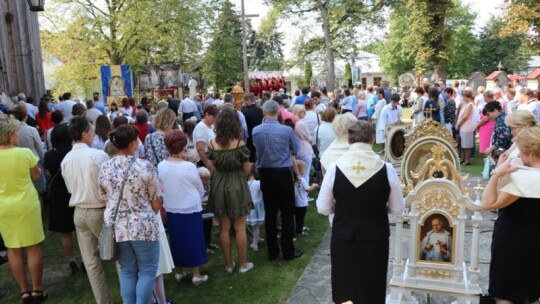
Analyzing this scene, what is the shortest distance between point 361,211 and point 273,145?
77.7 inches

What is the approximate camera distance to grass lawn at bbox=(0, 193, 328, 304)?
15.0 feet

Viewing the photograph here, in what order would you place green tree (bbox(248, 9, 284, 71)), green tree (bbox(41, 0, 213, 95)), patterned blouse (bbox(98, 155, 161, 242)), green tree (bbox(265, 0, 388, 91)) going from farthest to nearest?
green tree (bbox(248, 9, 284, 71))
green tree (bbox(265, 0, 388, 91))
green tree (bbox(41, 0, 213, 95))
patterned blouse (bbox(98, 155, 161, 242))

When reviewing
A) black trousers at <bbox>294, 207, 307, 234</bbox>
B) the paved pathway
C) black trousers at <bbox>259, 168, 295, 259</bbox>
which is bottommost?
the paved pathway

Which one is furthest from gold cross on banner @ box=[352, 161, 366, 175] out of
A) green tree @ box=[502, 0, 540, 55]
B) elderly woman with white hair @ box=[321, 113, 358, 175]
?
green tree @ box=[502, 0, 540, 55]

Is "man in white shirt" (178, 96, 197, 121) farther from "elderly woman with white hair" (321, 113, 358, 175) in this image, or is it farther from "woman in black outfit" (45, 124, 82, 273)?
"elderly woman with white hair" (321, 113, 358, 175)

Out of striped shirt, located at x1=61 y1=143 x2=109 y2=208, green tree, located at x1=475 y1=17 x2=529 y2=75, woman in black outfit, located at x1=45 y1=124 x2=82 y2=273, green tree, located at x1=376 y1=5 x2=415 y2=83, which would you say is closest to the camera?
striped shirt, located at x1=61 y1=143 x2=109 y2=208

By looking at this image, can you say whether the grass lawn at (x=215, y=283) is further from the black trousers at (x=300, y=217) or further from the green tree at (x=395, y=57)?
the green tree at (x=395, y=57)

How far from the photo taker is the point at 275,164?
5047mm

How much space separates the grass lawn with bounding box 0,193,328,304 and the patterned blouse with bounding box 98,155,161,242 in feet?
4.41

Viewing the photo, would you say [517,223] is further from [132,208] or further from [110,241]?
[110,241]

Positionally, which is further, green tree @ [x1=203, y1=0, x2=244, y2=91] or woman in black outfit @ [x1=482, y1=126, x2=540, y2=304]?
green tree @ [x1=203, y1=0, x2=244, y2=91]

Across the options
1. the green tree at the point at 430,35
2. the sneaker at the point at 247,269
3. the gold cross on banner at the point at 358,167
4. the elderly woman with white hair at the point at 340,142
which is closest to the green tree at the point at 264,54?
the green tree at the point at 430,35

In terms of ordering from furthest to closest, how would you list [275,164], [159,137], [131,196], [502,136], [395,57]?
[395,57] → [502,136] → [159,137] → [275,164] → [131,196]

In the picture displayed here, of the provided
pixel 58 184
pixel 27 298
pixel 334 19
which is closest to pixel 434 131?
pixel 58 184
